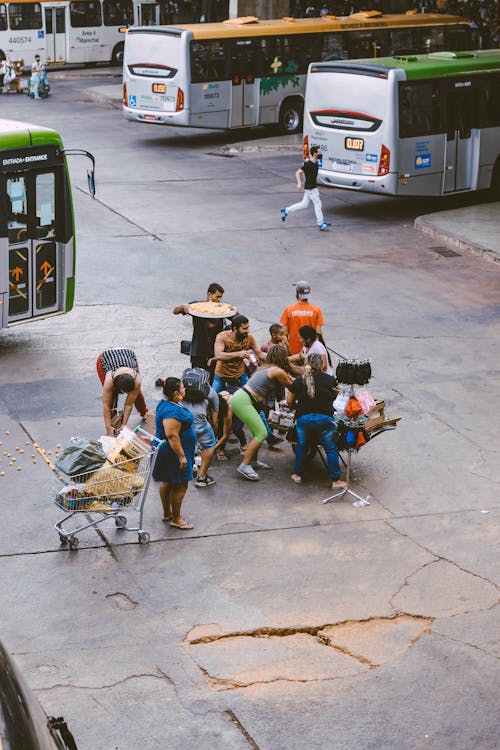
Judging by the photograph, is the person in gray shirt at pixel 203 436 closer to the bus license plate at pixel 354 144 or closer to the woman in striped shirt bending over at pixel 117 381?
the woman in striped shirt bending over at pixel 117 381

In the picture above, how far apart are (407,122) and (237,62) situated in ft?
29.0

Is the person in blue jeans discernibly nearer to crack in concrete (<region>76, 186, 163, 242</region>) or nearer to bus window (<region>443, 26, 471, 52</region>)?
crack in concrete (<region>76, 186, 163, 242</region>)

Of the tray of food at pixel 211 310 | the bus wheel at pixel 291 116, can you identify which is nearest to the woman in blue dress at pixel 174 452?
the tray of food at pixel 211 310

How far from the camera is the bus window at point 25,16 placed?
1694 inches

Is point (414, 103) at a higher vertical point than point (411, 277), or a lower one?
higher

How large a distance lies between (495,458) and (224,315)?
3.47 meters

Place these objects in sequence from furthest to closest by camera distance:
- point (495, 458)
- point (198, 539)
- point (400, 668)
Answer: point (495, 458) < point (198, 539) < point (400, 668)

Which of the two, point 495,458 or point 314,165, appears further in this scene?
point 314,165

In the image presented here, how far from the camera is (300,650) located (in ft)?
29.4

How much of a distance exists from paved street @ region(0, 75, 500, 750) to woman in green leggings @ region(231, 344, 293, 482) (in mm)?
320

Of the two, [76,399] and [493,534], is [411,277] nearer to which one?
[76,399]

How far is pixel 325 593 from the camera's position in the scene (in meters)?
9.79

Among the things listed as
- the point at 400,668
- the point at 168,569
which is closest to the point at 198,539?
the point at 168,569

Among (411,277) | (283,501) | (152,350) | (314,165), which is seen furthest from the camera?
(314,165)
